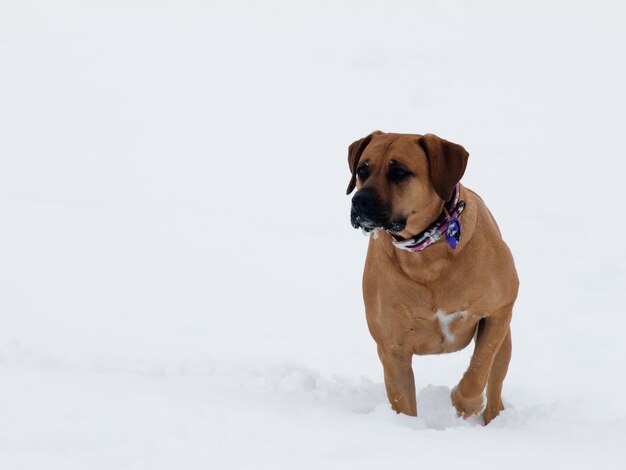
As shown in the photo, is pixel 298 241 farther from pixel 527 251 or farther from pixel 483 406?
pixel 483 406

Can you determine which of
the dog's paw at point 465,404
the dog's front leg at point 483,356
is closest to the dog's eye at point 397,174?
the dog's front leg at point 483,356

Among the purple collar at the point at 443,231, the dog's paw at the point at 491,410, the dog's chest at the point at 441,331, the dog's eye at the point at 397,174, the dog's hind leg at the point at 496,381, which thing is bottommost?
the dog's paw at the point at 491,410

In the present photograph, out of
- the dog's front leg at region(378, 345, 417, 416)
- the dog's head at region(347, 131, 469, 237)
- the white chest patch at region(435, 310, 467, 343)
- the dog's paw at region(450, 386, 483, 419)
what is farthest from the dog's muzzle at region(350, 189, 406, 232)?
the dog's paw at region(450, 386, 483, 419)

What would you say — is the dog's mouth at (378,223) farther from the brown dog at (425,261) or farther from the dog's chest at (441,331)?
the dog's chest at (441,331)

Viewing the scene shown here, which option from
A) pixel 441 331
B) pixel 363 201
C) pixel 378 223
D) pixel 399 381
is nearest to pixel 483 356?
pixel 441 331

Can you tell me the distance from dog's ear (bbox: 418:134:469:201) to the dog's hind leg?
124 cm

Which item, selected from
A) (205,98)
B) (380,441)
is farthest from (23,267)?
(205,98)

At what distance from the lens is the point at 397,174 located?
3.88 meters

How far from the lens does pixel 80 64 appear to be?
14.0 meters

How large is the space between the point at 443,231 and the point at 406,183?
28cm

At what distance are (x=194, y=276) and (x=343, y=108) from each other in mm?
6079

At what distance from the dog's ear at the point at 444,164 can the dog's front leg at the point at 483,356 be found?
0.76m

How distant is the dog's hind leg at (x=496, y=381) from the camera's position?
466cm

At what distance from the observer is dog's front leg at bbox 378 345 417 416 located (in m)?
4.32
